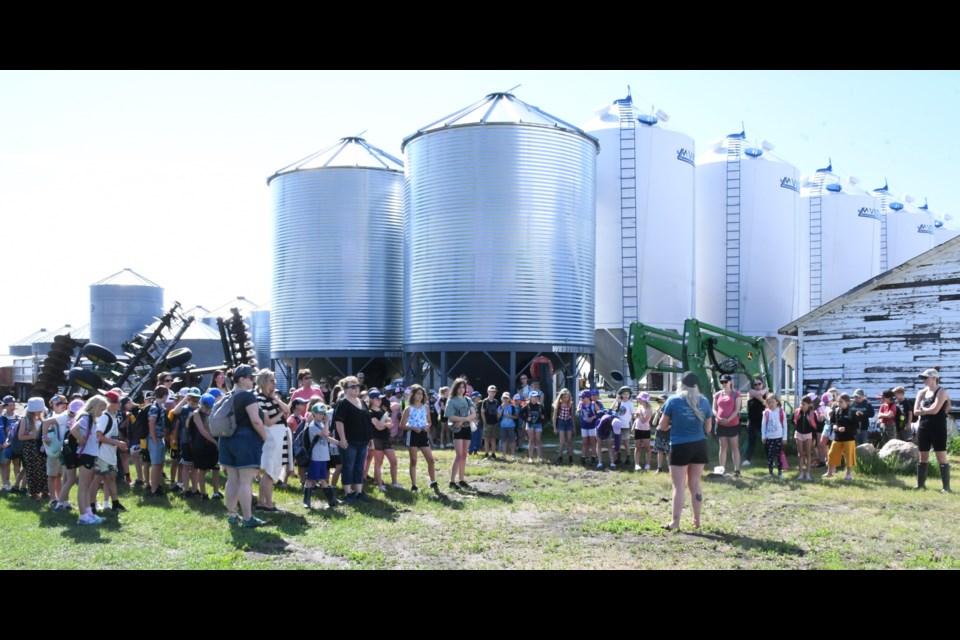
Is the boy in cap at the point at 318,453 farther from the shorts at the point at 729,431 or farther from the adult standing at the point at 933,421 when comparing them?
the adult standing at the point at 933,421

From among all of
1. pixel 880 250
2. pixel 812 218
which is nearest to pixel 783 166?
pixel 812 218

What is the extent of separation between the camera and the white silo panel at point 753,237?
3888 cm

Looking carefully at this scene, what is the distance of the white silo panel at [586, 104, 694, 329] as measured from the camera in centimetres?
3331

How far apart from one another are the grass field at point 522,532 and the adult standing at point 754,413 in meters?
2.55

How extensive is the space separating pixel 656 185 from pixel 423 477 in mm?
23360

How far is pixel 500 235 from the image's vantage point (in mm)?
24641

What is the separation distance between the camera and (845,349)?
2158 centimetres

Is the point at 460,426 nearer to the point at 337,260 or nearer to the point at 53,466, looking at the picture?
the point at 53,466

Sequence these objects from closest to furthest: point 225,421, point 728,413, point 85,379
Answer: point 225,421
point 728,413
point 85,379

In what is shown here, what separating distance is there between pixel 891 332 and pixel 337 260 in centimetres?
1974

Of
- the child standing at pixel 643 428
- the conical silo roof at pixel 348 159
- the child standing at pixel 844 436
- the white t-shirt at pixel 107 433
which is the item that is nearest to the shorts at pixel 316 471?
the white t-shirt at pixel 107 433

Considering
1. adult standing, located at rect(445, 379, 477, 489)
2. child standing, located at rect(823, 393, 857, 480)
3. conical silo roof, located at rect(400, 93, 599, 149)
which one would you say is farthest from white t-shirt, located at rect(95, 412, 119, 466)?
conical silo roof, located at rect(400, 93, 599, 149)

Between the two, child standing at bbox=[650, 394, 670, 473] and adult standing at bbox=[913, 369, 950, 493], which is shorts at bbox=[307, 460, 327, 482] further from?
adult standing at bbox=[913, 369, 950, 493]

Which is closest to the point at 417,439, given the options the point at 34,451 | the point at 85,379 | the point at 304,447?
the point at 304,447
